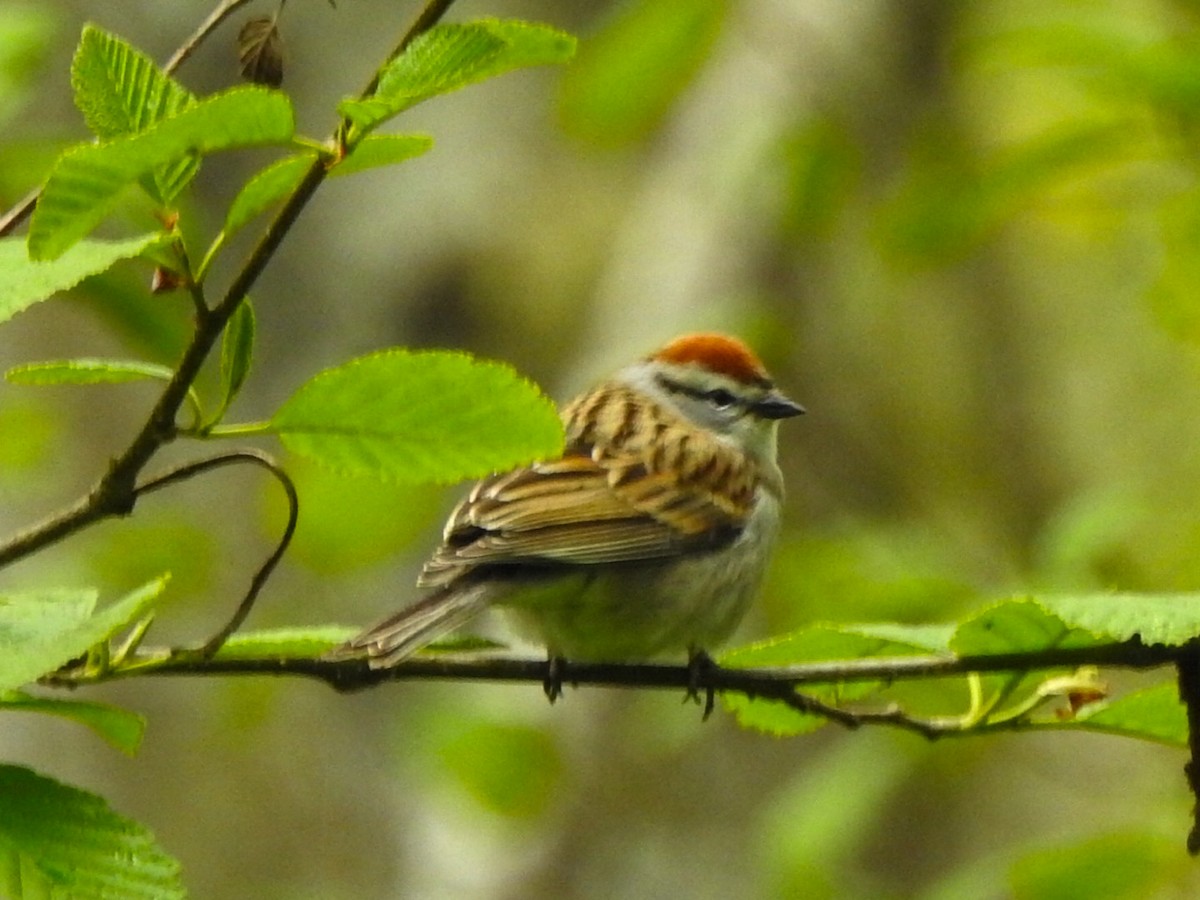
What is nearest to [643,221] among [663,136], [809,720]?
[663,136]

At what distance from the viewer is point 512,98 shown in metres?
6.34

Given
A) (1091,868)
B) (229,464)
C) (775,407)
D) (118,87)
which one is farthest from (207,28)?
(775,407)

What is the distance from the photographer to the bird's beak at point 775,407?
12.0ft

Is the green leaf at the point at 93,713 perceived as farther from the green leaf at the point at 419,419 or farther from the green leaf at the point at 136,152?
the green leaf at the point at 136,152

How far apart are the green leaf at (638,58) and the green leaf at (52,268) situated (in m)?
1.79

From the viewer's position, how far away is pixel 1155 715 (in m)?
1.83

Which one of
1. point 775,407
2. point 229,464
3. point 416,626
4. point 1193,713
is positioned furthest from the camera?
point 775,407

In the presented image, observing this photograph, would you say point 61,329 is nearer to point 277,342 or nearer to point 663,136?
point 277,342

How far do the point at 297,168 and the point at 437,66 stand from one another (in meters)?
0.13

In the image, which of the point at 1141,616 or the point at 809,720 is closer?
the point at 1141,616

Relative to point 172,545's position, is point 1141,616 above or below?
below

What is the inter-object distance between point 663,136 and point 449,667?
4.44 meters

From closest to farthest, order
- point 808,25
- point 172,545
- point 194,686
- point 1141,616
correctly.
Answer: point 1141,616
point 172,545
point 808,25
point 194,686

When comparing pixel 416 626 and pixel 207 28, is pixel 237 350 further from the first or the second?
pixel 416 626
